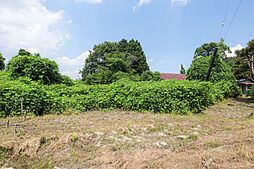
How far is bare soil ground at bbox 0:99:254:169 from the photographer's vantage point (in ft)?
11.1

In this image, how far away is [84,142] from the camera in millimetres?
4527

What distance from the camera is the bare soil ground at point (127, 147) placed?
339cm

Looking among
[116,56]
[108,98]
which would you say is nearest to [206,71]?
[108,98]

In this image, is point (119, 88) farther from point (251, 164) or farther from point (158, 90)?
point (251, 164)

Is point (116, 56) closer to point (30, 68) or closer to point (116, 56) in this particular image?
point (116, 56)

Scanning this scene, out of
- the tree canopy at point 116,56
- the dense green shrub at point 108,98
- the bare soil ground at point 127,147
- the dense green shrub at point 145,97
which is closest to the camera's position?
the bare soil ground at point 127,147

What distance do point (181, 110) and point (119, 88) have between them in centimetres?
257

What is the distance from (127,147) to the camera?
4227mm

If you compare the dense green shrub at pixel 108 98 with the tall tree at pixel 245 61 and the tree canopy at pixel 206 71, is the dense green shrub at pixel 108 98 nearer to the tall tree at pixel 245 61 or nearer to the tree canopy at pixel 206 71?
the tree canopy at pixel 206 71

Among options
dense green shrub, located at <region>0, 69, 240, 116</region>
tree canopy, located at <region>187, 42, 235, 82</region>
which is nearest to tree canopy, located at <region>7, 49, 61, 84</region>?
dense green shrub, located at <region>0, 69, 240, 116</region>

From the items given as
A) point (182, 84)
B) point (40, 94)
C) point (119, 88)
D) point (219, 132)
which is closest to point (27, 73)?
point (40, 94)

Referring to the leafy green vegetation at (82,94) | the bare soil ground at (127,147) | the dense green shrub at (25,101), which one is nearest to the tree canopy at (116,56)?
the leafy green vegetation at (82,94)

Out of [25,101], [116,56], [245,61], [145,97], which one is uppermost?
[116,56]

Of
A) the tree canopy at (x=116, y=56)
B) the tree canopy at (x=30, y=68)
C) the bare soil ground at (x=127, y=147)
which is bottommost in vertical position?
the bare soil ground at (x=127, y=147)
